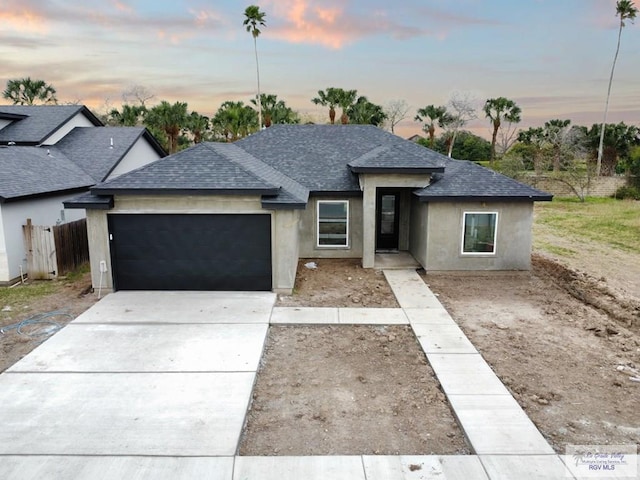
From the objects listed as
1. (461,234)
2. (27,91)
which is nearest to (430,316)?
(461,234)

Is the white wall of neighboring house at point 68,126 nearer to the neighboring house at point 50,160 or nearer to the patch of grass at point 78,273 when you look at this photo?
the neighboring house at point 50,160

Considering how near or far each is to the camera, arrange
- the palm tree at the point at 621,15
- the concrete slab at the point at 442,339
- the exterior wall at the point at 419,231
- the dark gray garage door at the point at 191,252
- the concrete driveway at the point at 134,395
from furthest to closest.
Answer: the palm tree at the point at 621,15 → the exterior wall at the point at 419,231 → the dark gray garage door at the point at 191,252 → the concrete slab at the point at 442,339 → the concrete driveway at the point at 134,395

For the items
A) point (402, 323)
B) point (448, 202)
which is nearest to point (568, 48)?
point (448, 202)

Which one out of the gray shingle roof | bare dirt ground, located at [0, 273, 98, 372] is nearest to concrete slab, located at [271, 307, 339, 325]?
the gray shingle roof

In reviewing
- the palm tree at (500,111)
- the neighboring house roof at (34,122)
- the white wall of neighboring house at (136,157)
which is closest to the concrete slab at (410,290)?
the white wall of neighboring house at (136,157)

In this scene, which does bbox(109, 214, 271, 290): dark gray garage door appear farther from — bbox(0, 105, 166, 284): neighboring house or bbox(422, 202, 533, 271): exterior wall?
→ bbox(422, 202, 533, 271): exterior wall

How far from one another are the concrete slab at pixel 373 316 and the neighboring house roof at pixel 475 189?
4.35 m

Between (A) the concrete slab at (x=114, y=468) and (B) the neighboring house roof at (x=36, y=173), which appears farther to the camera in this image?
(B) the neighboring house roof at (x=36, y=173)

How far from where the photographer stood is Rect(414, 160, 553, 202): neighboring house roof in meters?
13.1

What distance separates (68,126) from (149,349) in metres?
18.7

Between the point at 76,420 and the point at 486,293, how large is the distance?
10117 millimetres

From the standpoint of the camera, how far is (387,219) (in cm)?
1639

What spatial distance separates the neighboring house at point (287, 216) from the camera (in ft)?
37.3

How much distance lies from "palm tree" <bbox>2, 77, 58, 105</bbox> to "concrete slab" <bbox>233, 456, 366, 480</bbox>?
2033 inches
